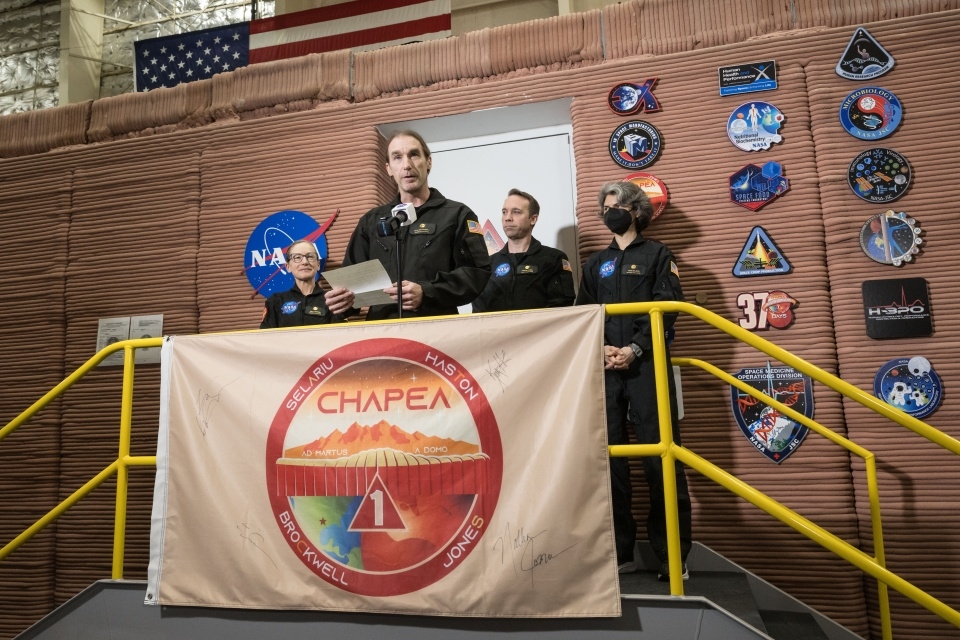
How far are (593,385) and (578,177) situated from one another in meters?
2.09

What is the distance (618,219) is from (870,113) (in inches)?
57.3

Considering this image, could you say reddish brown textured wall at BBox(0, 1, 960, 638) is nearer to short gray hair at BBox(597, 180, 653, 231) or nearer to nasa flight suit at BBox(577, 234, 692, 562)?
short gray hair at BBox(597, 180, 653, 231)

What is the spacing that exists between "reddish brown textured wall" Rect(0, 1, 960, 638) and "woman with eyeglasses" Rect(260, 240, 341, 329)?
43 cm

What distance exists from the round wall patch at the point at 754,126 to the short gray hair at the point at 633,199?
0.77m

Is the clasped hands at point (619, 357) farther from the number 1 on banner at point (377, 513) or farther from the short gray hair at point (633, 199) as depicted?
the number 1 on banner at point (377, 513)

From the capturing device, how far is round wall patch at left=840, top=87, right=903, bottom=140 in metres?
3.50

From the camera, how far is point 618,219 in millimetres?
3248

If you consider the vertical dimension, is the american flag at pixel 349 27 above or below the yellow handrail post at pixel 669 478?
above

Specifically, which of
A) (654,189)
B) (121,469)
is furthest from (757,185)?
(121,469)

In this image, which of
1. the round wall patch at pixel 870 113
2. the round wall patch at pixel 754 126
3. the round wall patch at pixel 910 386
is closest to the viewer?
the round wall patch at pixel 910 386

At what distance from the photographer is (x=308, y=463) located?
225 centimetres

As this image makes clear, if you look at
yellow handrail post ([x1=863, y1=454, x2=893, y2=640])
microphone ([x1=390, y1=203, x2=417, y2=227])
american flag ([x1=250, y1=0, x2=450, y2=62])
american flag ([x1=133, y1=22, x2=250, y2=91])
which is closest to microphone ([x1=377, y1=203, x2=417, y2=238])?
microphone ([x1=390, y1=203, x2=417, y2=227])

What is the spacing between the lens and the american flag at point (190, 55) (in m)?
5.70

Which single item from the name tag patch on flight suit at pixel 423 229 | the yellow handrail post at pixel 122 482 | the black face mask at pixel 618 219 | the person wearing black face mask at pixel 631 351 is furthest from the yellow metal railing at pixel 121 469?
the black face mask at pixel 618 219
